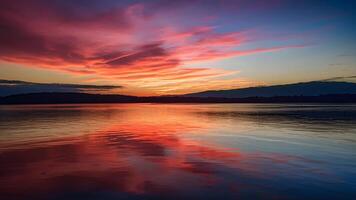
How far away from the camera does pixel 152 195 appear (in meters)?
9.83

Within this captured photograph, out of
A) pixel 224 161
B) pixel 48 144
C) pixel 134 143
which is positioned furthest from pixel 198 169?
pixel 48 144

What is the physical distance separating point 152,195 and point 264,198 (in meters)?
3.69

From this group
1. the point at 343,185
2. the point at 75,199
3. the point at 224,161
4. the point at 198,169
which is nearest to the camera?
the point at 75,199

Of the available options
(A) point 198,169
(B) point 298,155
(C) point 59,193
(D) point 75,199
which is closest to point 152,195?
(D) point 75,199

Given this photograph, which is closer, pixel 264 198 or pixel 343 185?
pixel 264 198

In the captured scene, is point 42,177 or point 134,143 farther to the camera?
point 134,143

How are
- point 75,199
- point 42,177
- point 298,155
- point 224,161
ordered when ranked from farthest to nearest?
point 298,155, point 224,161, point 42,177, point 75,199

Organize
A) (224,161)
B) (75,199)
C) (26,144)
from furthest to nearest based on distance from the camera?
(26,144)
(224,161)
(75,199)

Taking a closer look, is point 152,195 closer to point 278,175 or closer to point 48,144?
point 278,175

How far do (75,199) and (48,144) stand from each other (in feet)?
40.9

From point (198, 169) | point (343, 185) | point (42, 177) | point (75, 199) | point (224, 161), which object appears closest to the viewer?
point (75, 199)

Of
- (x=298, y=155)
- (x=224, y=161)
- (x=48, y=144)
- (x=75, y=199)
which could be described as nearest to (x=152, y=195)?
(x=75, y=199)

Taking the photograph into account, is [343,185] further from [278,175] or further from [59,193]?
[59,193]

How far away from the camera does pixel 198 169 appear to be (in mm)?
13477
